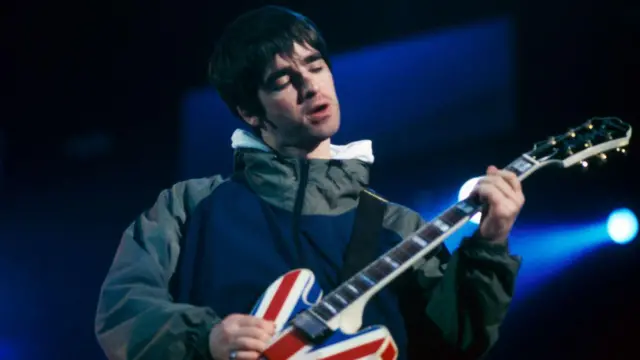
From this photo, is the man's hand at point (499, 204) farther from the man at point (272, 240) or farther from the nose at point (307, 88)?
the nose at point (307, 88)

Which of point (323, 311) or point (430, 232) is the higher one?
point (430, 232)

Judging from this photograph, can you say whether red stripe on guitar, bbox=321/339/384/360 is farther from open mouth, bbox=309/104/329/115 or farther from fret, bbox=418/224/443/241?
open mouth, bbox=309/104/329/115

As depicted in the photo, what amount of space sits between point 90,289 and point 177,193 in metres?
1.15

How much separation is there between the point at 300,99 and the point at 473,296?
716mm

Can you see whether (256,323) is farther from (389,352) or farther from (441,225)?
(441,225)

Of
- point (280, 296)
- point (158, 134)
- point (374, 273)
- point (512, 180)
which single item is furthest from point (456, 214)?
point (158, 134)

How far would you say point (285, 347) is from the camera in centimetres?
175

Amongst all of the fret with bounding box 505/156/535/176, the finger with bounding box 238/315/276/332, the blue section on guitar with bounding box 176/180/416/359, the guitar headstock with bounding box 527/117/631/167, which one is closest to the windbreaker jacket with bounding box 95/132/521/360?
the blue section on guitar with bounding box 176/180/416/359

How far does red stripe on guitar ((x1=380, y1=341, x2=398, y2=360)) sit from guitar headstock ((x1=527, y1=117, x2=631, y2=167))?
643 millimetres

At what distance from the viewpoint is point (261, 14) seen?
7.92 ft

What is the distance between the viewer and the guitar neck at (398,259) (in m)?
1.84

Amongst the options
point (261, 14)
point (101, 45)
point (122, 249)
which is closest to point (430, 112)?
point (261, 14)

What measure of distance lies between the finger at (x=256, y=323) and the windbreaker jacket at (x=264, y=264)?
11 centimetres

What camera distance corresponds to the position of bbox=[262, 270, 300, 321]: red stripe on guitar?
6.05ft
